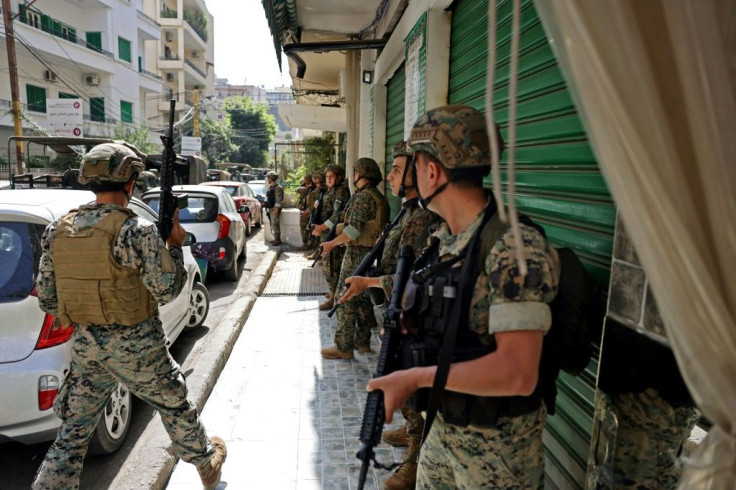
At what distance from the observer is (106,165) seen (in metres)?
2.32

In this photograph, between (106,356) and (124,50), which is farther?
(124,50)

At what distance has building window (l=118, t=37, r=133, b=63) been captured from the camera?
28.6m

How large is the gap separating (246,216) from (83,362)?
34.5 ft

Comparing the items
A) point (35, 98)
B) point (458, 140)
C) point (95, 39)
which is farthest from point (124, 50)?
point (458, 140)

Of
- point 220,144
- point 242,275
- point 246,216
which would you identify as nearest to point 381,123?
point 242,275

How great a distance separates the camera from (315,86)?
1473cm

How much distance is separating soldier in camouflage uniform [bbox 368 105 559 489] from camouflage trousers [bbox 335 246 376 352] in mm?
2894

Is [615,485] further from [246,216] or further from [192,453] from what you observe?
[246,216]

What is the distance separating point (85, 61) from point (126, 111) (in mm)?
4540

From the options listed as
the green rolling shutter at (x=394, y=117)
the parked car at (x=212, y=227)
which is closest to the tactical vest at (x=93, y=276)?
the green rolling shutter at (x=394, y=117)

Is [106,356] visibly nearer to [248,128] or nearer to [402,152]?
[402,152]

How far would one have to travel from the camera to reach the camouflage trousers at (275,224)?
11.4 m

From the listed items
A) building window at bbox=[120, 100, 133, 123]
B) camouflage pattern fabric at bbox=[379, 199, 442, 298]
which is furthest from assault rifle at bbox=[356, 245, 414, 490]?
building window at bbox=[120, 100, 133, 123]

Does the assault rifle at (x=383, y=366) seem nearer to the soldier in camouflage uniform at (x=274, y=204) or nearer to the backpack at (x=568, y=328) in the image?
the backpack at (x=568, y=328)
